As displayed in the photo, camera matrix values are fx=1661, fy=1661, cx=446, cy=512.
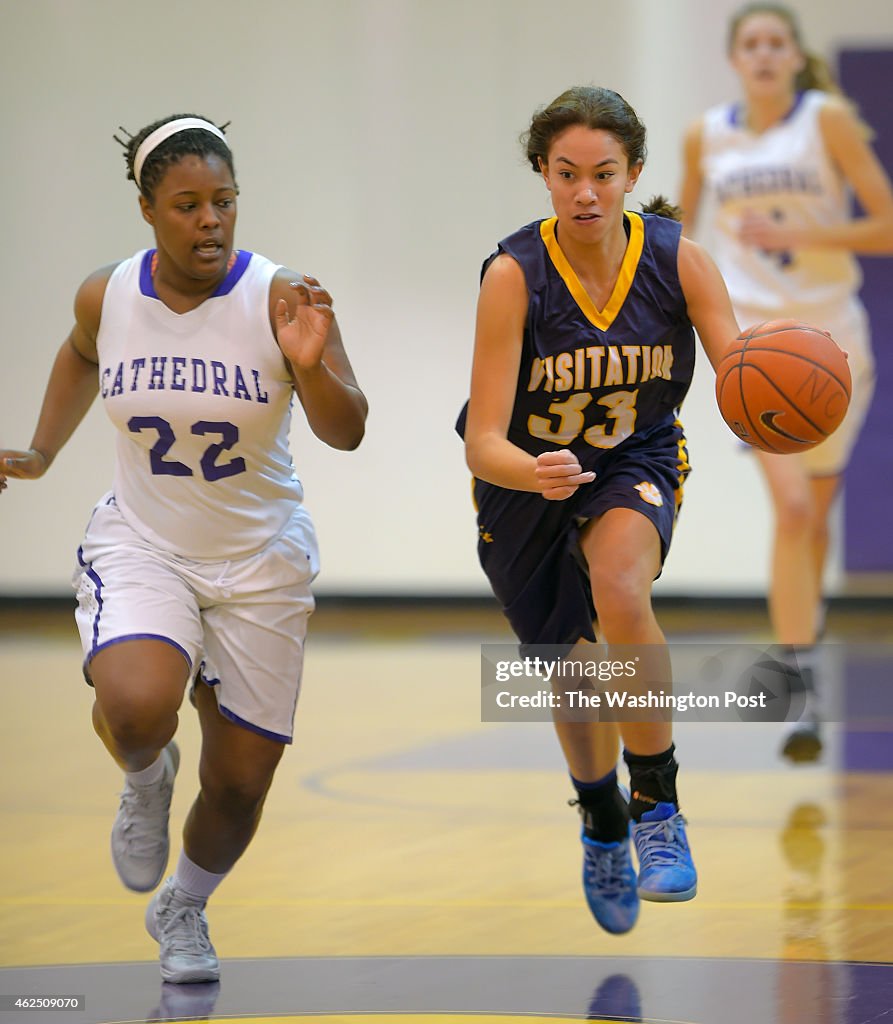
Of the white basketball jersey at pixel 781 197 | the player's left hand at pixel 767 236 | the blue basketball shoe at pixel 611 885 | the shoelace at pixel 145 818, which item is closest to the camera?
the shoelace at pixel 145 818

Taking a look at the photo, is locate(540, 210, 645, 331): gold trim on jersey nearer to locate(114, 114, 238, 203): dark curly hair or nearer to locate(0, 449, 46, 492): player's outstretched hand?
locate(114, 114, 238, 203): dark curly hair

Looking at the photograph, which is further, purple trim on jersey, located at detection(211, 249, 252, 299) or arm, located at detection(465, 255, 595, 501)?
purple trim on jersey, located at detection(211, 249, 252, 299)

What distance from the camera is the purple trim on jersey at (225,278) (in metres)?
3.35

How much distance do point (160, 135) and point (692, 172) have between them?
127 inches

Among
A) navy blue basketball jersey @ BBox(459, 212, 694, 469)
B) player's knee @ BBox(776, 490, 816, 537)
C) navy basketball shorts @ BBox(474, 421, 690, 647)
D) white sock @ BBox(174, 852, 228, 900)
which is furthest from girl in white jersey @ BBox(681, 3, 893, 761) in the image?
white sock @ BBox(174, 852, 228, 900)

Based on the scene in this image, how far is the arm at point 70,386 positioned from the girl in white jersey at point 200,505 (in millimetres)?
15

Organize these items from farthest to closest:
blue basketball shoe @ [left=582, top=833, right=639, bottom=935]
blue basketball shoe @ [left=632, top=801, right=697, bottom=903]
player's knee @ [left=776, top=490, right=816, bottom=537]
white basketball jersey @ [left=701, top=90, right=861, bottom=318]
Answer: white basketball jersey @ [left=701, top=90, right=861, bottom=318] < player's knee @ [left=776, top=490, right=816, bottom=537] < blue basketball shoe @ [left=582, top=833, right=639, bottom=935] < blue basketball shoe @ [left=632, top=801, right=697, bottom=903]

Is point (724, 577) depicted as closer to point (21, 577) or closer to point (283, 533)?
point (21, 577)

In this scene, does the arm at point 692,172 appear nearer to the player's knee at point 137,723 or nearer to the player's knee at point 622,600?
the player's knee at point 622,600

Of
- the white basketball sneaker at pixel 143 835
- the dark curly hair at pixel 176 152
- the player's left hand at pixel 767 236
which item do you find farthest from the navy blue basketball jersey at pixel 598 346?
the player's left hand at pixel 767 236

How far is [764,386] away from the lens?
311cm

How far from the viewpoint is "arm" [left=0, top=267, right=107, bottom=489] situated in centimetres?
344

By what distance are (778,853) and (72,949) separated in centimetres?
183

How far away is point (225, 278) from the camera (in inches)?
133
